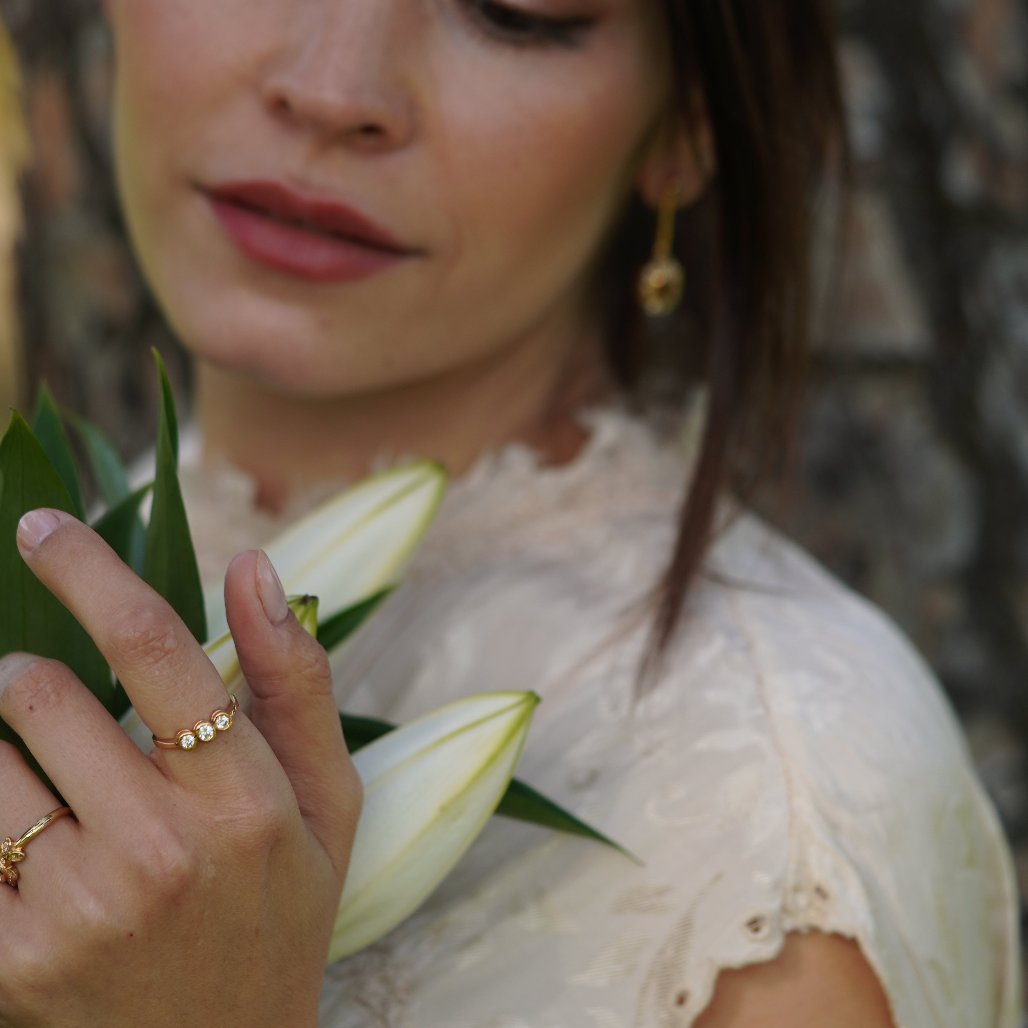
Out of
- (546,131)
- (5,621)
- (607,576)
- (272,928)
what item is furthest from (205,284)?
(272,928)

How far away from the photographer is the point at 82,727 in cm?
71

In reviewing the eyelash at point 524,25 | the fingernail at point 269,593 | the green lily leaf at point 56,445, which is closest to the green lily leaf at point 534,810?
the fingernail at point 269,593

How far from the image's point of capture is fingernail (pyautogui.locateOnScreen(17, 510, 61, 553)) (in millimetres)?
693

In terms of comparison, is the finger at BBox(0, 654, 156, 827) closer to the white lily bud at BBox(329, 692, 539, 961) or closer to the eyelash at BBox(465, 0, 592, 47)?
the white lily bud at BBox(329, 692, 539, 961)

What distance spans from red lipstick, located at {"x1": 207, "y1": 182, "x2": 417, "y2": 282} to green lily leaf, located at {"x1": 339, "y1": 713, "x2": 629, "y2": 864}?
19.1 inches

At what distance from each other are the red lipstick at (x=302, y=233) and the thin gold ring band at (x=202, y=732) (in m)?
0.63

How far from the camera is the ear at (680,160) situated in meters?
1.43

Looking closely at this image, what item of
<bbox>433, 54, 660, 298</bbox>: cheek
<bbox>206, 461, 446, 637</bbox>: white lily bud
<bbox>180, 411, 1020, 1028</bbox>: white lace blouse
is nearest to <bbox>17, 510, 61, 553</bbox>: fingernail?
<bbox>206, 461, 446, 637</bbox>: white lily bud

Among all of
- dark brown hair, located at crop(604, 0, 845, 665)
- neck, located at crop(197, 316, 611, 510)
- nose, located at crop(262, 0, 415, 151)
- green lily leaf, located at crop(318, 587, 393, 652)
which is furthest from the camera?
neck, located at crop(197, 316, 611, 510)

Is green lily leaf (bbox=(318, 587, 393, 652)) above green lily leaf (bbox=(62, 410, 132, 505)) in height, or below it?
below

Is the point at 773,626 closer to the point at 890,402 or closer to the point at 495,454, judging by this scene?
the point at 495,454

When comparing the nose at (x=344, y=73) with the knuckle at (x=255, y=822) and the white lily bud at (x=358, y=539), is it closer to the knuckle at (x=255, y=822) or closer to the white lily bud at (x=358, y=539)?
the white lily bud at (x=358, y=539)

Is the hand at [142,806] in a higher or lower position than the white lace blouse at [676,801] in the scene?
higher

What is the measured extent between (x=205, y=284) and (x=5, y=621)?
0.61m
